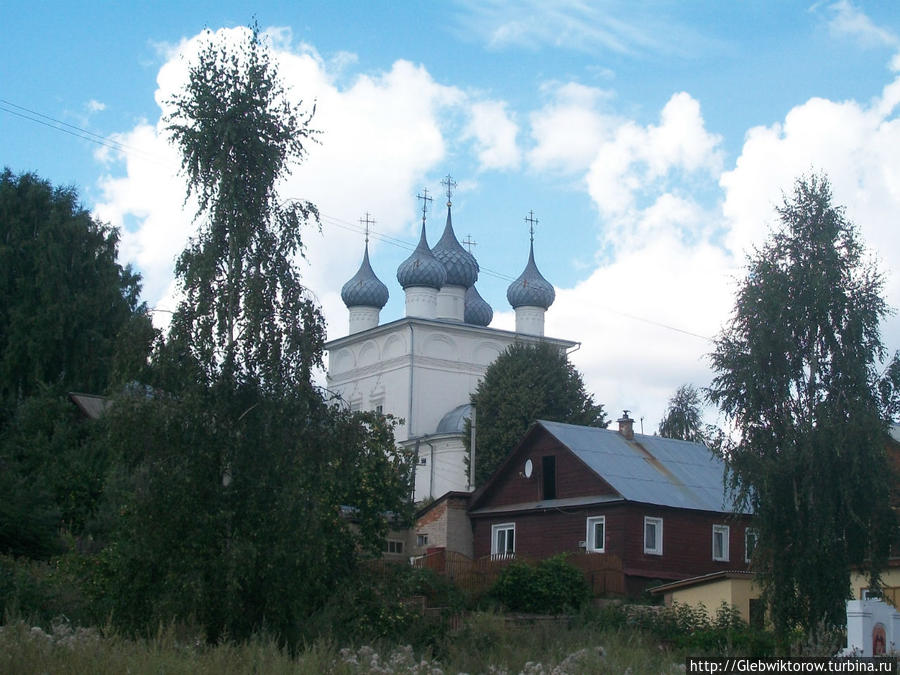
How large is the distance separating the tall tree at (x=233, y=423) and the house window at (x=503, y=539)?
18.7 meters

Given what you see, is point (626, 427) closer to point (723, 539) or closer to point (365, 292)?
point (723, 539)

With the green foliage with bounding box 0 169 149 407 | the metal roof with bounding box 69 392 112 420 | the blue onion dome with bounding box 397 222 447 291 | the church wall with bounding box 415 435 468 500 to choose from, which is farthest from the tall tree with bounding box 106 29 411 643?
the blue onion dome with bounding box 397 222 447 291

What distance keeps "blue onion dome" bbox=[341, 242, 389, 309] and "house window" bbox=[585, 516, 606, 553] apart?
3390 cm

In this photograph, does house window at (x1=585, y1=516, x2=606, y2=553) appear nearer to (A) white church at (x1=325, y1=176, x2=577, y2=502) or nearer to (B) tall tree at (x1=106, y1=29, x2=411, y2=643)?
(B) tall tree at (x1=106, y1=29, x2=411, y2=643)

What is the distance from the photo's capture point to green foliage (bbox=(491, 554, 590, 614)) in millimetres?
28500

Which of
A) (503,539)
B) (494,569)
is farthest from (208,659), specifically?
(503,539)

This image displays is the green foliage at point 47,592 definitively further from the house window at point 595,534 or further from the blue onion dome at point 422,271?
the blue onion dome at point 422,271

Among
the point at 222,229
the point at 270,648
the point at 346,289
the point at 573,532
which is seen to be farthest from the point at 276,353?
the point at 346,289

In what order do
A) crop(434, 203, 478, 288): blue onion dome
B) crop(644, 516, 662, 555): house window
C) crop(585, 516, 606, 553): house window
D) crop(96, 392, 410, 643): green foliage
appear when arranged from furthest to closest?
crop(434, 203, 478, 288): blue onion dome, crop(585, 516, 606, 553): house window, crop(644, 516, 662, 555): house window, crop(96, 392, 410, 643): green foliage

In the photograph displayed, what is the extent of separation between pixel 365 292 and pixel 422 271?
200 inches

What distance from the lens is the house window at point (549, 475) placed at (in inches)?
1423

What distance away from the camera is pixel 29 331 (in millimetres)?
38438

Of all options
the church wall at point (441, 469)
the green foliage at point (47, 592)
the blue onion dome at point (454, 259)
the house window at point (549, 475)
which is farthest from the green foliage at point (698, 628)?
the blue onion dome at point (454, 259)

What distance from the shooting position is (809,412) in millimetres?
25406
